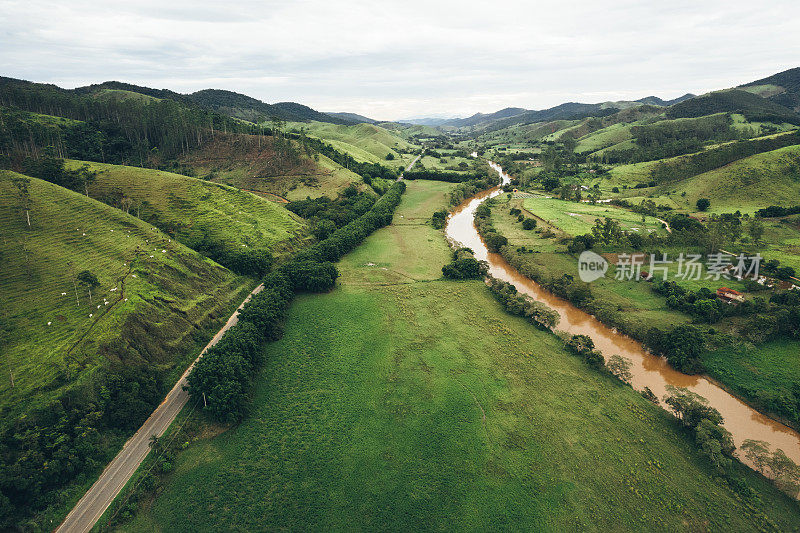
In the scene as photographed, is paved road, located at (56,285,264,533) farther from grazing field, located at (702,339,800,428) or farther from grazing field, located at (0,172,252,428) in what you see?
grazing field, located at (702,339,800,428)

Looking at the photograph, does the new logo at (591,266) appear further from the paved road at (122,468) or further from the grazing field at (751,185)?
the paved road at (122,468)

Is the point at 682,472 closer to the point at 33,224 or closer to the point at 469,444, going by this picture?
the point at 469,444

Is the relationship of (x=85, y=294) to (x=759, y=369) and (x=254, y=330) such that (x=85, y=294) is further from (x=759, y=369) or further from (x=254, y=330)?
(x=759, y=369)

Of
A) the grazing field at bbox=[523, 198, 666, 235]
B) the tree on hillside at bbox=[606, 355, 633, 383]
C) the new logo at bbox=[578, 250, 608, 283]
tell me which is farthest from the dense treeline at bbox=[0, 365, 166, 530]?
the grazing field at bbox=[523, 198, 666, 235]

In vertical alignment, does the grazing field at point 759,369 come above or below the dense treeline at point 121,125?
below

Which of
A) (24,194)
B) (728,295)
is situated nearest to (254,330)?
(24,194)

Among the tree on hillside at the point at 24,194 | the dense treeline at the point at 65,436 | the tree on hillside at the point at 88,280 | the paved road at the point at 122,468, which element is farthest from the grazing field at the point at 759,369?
the tree on hillside at the point at 24,194

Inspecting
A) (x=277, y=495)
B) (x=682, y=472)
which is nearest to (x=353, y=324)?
(x=277, y=495)
